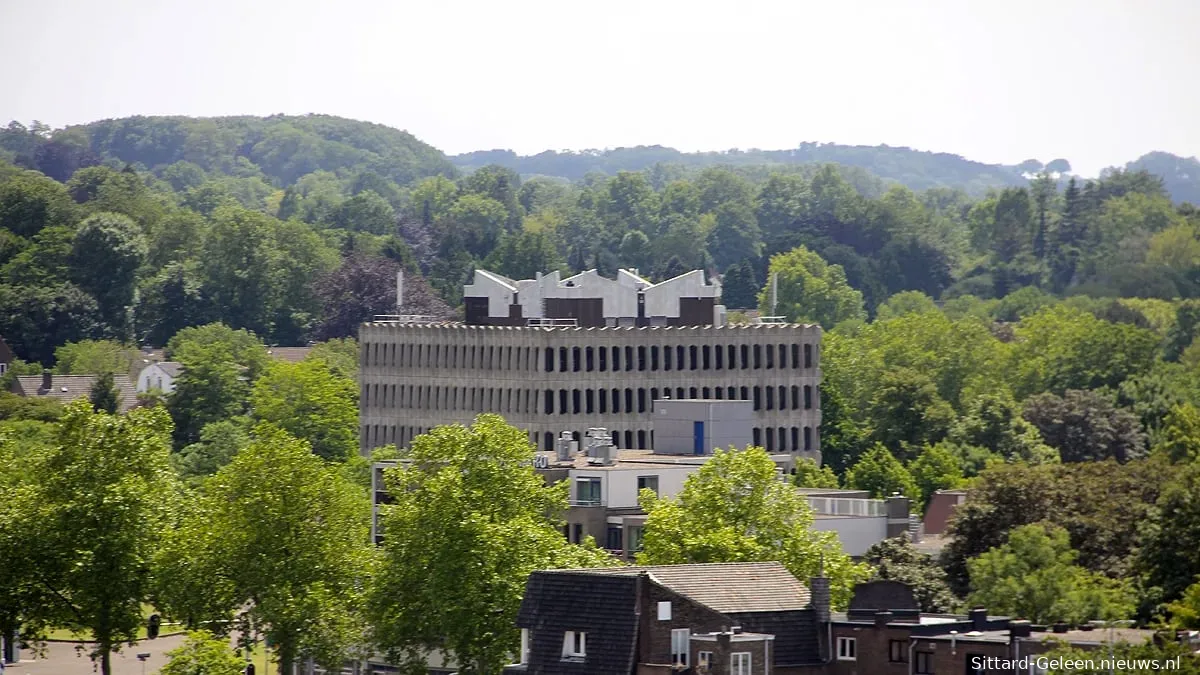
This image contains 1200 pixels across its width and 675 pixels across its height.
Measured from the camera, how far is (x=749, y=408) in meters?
160

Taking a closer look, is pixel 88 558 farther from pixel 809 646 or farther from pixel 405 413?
pixel 405 413

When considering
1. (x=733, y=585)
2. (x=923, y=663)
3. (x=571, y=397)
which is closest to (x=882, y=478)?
(x=571, y=397)

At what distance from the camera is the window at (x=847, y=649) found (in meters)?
86.6

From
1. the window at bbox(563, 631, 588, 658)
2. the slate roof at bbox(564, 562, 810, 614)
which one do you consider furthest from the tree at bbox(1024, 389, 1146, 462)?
the window at bbox(563, 631, 588, 658)

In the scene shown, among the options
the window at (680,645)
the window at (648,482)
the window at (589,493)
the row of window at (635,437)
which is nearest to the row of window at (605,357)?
the row of window at (635,437)

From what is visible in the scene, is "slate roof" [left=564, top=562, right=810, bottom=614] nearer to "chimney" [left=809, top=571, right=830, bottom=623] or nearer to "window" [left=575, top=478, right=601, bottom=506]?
"chimney" [left=809, top=571, right=830, bottom=623]

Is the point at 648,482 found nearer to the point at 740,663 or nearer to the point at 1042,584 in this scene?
the point at 1042,584

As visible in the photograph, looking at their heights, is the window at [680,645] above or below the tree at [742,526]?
below

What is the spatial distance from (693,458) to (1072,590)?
4130cm

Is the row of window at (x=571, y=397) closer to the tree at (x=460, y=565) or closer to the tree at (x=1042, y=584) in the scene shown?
the tree at (x=460, y=565)

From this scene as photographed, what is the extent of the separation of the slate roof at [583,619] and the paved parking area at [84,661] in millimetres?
43689

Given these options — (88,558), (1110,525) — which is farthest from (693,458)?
(88,558)

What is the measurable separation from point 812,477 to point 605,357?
2561cm

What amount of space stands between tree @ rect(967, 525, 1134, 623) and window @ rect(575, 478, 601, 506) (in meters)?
21.6
